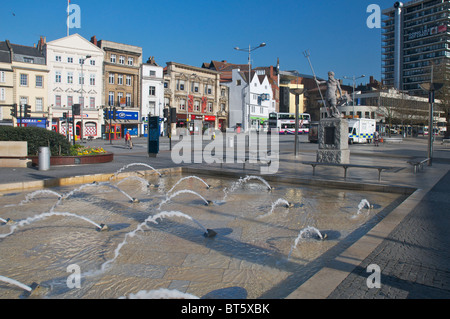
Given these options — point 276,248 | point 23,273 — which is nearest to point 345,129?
point 276,248

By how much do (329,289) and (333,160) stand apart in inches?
530

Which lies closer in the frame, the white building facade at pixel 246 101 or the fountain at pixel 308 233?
the fountain at pixel 308 233

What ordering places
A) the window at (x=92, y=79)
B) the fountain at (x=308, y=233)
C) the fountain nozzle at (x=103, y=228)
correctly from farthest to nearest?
the window at (x=92, y=79) < the fountain nozzle at (x=103, y=228) < the fountain at (x=308, y=233)

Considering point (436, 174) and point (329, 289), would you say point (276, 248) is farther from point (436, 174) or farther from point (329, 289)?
point (436, 174)

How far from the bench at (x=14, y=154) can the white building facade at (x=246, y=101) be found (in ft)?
181

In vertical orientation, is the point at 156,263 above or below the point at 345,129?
below

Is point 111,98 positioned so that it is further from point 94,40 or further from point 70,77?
point 94,40

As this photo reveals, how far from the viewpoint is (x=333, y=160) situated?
1647cm

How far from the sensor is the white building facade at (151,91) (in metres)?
57.8

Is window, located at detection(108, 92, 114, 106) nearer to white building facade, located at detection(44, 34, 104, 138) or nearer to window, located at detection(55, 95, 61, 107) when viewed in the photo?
white building facade, located at detection(44, 34, 104, 138)

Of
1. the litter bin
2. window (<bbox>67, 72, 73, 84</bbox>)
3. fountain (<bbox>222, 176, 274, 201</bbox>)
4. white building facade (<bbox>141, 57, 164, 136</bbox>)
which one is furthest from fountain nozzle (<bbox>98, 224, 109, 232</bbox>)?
white building facade (<bbox>141, 57, 164, 136</bbox>)

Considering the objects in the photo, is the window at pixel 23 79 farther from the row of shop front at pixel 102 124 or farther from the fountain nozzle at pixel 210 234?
the fountain nozzle at pixel 210 234

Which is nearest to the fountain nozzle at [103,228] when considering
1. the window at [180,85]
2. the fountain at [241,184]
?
the fountain at [241,184]

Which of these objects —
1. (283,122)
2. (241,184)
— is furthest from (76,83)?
(241,184)
